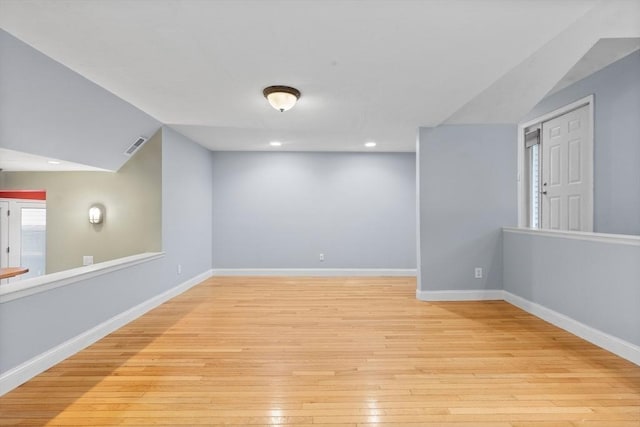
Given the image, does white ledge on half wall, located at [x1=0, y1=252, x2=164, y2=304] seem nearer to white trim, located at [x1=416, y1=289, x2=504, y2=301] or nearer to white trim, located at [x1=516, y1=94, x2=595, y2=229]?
white trim, located at [x1=416, y1=289, x2=504, y2=301]

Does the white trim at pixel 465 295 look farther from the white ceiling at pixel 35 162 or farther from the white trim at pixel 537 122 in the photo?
the white ceiling at pixel 35 162

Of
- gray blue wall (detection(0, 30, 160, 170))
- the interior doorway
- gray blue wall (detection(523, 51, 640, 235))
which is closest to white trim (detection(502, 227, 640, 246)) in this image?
gray blue wall (detection(523, 51, 640, 235))

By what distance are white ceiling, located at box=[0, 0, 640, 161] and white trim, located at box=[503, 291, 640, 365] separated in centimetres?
241

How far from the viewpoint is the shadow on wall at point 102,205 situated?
13.1 feet

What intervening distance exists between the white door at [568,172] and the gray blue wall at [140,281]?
528 cm

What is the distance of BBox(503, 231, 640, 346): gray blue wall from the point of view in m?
2.54

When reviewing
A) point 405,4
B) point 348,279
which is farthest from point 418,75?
point 348,279

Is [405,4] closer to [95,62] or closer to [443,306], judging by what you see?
[95,62]

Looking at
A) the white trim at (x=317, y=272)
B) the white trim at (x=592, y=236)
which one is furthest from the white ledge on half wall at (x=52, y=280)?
the white trim at (x=592, y=236)

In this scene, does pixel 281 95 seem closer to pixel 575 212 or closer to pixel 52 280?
pixel 52 280

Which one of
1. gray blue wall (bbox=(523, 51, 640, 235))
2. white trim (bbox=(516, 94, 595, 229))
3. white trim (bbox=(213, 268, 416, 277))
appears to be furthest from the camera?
white trim (bbox=(213, 268, 416, 277))

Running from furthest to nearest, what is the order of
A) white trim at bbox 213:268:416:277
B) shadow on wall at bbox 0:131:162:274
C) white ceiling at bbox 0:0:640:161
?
1. white trim at bbox 213:268:416:277
2. shadow on wall at bbox 0:131:162:274
3. white ceiling at bbox 0:0:640:161

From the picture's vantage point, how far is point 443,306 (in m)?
4.08

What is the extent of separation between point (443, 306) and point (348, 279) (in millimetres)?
1996
